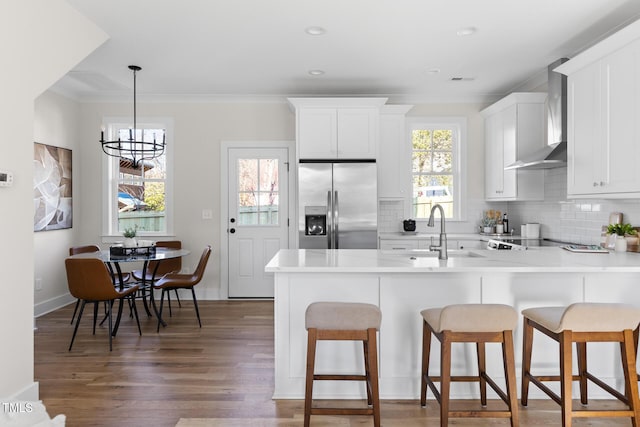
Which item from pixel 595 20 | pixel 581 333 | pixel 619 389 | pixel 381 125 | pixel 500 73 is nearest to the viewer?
pixel 581 333

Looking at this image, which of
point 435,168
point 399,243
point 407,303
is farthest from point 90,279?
point 435,168

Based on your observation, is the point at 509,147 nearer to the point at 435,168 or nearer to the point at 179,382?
the point at 435,168

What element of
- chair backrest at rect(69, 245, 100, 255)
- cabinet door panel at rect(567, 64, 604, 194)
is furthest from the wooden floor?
cabinet door panel at rect(567, 64, 604, 194)

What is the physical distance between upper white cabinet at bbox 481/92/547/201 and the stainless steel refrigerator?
149 cm

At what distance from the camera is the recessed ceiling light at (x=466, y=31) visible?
11.6 feet

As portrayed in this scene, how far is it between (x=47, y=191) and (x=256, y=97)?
2.61 meters

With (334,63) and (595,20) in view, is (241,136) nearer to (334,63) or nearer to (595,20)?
(334,63)

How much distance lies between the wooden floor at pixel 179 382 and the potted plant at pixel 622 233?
1330mm

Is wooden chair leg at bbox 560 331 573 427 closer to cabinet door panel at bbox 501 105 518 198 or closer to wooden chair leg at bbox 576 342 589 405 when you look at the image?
wooden chair leg at bbox 576 342 589 405

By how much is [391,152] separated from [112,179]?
3.54 m

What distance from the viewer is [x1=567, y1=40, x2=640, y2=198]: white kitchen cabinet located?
2.92 meters

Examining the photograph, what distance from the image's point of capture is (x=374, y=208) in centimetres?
500

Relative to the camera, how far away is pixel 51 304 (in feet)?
16.5

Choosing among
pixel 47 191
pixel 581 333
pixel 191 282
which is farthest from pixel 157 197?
pixel 581 333
